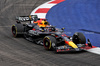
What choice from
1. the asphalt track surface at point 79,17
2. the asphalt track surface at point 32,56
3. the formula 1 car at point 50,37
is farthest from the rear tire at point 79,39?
the asphalt track surface at point 79,17

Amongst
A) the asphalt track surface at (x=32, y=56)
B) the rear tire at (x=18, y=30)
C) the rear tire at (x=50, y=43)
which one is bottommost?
the asphalt track surface at (x=32, y=56)

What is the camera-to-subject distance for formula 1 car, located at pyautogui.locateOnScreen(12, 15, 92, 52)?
10359 mm

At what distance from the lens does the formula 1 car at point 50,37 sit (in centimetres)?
1036

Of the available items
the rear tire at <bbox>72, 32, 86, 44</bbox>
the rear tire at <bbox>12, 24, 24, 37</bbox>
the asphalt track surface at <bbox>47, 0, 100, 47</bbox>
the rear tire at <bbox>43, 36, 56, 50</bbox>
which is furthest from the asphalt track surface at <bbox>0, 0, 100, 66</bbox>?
the asphalt track surface at <bbox>47, 0, 100, 47</bbox>

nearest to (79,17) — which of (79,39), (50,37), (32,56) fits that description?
(79,39)

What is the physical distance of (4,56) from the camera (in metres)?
9.46

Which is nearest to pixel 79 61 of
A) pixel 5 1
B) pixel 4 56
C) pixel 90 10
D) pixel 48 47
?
pixel 48 47

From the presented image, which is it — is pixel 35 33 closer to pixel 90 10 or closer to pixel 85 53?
pixel 85 53

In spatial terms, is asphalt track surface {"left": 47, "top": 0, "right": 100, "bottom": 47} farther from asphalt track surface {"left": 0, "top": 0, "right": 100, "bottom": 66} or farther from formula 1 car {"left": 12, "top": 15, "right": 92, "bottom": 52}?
asphalt track surface {"left": 0, "top": 0, "right": 100, "bottom": 66}

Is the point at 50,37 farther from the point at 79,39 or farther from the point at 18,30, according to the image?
the point at 18,30

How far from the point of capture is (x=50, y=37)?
1077 cm

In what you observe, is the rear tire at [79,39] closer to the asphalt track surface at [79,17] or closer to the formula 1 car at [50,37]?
the formula 1 car at [50,37]

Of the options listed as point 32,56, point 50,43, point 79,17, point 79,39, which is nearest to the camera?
point 32,56

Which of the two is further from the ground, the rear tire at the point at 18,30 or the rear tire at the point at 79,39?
the rear tire at the point at 18,30
